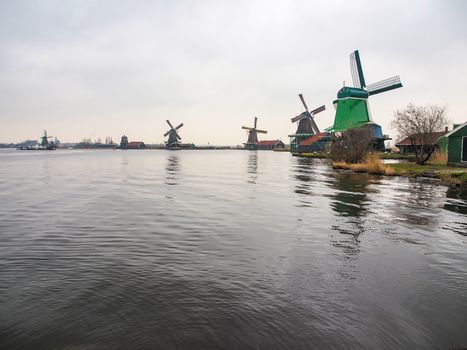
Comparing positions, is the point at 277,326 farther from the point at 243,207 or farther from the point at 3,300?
the point at 243,207

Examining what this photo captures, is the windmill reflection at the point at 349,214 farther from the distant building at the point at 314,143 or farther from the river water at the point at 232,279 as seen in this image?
the distant building at the point at 314,143

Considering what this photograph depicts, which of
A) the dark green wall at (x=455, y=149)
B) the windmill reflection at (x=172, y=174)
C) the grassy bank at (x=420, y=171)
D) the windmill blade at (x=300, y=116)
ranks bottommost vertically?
the windmill reflection at (x=172, y=174)

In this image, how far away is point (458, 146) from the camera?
125ft

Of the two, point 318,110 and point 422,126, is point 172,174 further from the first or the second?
point 318,110

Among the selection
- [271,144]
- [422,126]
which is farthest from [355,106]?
[271,144]

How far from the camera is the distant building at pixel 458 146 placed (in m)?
37.2

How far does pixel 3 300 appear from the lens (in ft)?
22.5

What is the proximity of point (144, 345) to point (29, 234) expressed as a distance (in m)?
9.23

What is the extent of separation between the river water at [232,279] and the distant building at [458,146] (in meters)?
24.8

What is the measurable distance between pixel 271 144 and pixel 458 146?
152973 mm

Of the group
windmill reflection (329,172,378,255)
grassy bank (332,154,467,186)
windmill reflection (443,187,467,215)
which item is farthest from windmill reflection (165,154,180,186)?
grassy bank (332,154,467,186)

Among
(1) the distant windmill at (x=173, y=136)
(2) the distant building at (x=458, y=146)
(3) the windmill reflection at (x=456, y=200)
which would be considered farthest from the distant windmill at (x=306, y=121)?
(3) the windmill reflection at (x=456, y=200)

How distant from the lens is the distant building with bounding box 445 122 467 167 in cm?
3725

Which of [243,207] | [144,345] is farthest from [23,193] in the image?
[144,345]
